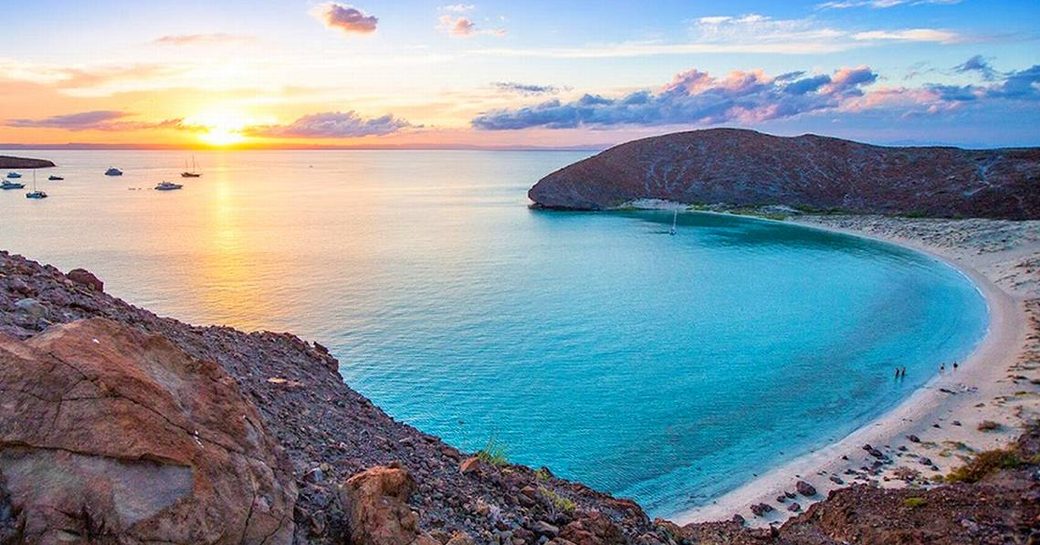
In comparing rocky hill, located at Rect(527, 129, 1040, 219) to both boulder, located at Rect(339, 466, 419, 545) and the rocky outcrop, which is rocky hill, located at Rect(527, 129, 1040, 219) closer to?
→ the rocky outcrop

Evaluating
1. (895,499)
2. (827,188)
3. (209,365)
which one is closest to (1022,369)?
(895,499)

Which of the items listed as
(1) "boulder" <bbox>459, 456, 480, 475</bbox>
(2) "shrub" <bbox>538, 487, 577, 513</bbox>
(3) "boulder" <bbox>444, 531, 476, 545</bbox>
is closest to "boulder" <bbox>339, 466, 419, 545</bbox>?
(3) "boulder" <bbox>444, 531, 476, 545</bbox>

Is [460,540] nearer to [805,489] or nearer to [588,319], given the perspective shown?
[805,489]

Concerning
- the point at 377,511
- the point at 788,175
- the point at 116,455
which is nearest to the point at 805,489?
the point at 377,511

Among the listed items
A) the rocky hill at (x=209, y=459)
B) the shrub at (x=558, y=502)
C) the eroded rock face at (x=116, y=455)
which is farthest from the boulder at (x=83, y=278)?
the shrub at (x=558, y=502)

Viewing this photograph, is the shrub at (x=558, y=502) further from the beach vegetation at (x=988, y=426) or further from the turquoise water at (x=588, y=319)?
the beach vegetation at (x=988, y=426)

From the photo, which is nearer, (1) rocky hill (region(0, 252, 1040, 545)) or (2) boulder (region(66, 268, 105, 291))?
(1) rocky hill (region(0, 252, 1040, 545))
